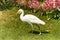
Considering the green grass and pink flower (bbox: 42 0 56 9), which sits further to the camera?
pink flower (bbox: 42 0 56 9)

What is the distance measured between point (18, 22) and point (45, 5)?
1547mm

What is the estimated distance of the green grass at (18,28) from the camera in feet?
36.1

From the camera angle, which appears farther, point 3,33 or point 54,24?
point 54,24

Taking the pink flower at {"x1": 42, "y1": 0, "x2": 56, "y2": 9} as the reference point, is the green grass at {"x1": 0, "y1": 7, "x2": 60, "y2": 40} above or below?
below

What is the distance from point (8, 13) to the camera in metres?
13.1

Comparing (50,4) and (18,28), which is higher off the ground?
(50,4)

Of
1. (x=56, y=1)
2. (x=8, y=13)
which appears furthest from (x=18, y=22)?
(x=56, y=1)

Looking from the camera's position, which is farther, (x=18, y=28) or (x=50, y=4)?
(x=50, y=4)

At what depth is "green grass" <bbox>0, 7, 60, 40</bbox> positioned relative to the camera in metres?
11.0

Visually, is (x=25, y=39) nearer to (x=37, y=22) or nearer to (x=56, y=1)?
(x=37, y=22)

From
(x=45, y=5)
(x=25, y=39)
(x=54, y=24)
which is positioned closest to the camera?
(x=25, y=39)

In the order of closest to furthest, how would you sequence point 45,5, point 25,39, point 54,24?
point 25,39 < point 54,24 < point 45,5

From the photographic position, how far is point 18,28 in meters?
11.8

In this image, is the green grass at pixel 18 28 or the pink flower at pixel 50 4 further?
the pink flower at pixel 50 4
